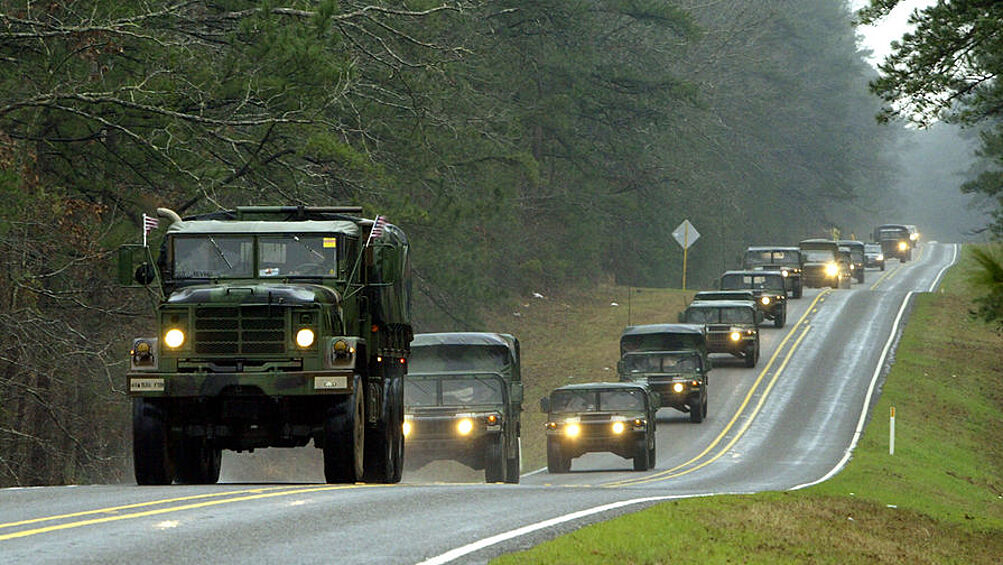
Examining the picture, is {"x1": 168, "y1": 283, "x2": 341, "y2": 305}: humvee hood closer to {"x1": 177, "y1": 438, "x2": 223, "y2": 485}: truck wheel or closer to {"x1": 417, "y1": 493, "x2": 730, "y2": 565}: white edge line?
{"x1": 177, "y1": 438, "x2": 223, "y2": 485}: truck wheel

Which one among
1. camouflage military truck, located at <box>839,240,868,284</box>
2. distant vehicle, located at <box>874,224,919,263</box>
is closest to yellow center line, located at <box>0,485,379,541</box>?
camouflage military truck, located at <box>839,240,868,284</box>

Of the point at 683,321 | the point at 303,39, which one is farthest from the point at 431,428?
the point at 683,321

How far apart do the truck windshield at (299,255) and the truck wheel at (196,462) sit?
2.17 m

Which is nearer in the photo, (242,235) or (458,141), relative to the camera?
(242,235)

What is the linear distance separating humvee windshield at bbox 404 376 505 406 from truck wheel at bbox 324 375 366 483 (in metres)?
8.87

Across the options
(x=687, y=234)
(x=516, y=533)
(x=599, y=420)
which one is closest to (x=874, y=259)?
(x=687, y=234)

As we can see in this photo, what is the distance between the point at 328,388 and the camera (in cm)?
1562

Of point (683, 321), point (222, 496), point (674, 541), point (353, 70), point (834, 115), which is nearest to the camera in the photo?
point (674, 541)

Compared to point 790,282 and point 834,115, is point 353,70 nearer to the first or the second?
point 790,282

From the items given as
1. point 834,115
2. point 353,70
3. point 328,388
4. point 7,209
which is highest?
point 834,115

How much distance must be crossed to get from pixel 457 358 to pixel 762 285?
30478 mm

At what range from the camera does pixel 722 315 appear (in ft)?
152

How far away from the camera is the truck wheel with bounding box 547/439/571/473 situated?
99.8 ft

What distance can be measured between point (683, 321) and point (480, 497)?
103 feet
